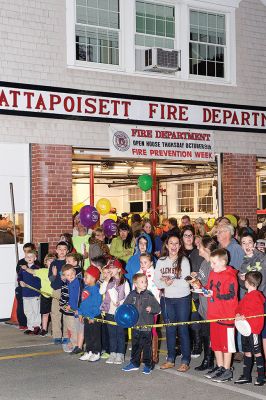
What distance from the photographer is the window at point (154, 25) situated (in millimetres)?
16141

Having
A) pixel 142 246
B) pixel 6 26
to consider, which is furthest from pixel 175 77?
pixel 142 246

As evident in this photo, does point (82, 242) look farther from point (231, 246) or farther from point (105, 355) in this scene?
point (231, 246)

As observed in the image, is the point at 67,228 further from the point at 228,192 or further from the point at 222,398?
the point at 222,398

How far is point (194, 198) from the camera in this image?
26109 millimetres

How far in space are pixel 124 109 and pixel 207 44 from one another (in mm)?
3001

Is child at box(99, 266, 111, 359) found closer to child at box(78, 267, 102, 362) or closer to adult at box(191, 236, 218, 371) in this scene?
child at box(78, 267, 102, 362)

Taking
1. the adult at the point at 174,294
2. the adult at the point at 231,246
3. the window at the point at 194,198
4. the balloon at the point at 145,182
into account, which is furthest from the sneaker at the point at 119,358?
the window at the point at 194,198

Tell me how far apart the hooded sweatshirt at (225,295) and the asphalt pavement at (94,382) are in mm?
842

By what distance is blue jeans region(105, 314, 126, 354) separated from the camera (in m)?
9.84

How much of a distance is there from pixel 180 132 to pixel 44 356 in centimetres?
765

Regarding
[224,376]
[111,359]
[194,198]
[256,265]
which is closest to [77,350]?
[111,359]

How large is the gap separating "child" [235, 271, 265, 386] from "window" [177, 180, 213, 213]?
14.4 meters

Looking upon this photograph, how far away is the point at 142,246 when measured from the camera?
11023 mm

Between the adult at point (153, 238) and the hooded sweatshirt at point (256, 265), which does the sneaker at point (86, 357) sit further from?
the adult at point (153, 238)
